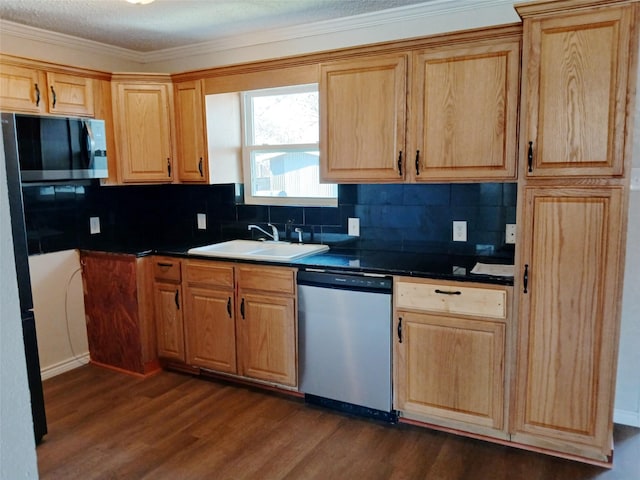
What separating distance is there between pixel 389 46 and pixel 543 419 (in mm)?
2067

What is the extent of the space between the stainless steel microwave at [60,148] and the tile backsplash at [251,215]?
1.22 ft

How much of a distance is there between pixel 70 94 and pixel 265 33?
1.38 m

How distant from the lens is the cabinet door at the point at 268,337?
2.92 metres

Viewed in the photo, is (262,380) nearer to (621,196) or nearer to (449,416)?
(449,416)

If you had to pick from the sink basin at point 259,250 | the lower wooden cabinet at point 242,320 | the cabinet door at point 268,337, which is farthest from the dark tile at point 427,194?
the cabinet door at point 268,337

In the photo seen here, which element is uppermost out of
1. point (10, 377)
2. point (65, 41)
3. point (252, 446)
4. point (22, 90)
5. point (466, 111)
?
point (65, 41)

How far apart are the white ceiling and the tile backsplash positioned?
3.52 ft

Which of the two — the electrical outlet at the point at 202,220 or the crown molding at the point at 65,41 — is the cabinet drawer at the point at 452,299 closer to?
the electrical outlet at the point at 202,220

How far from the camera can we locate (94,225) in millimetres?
3705

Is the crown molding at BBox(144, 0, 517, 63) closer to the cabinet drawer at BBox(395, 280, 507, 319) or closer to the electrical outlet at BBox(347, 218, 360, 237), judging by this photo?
the electrical outlet at BBox(347, 218, 360, 237)

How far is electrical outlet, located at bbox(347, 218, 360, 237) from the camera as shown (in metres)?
3.27

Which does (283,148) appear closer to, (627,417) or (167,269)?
(167,269)

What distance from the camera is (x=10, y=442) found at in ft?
2.00

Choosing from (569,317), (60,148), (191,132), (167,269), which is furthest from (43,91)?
(569,317)
